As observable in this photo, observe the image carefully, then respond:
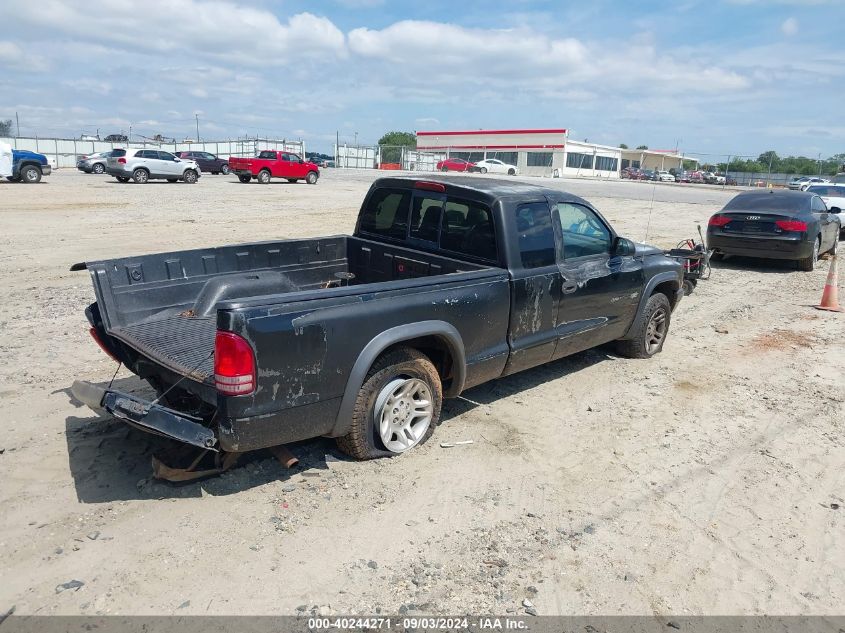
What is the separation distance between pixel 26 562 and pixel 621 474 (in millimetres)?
3575

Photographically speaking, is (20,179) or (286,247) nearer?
(286,247)

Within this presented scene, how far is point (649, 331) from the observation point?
681 cm

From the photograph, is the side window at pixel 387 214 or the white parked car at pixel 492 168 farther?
the white parked car at pixel 492 168

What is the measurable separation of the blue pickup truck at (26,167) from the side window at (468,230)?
1030 inches

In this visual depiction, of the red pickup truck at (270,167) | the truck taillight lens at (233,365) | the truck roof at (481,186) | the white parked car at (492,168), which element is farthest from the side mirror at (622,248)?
the white parked car at (492,168)

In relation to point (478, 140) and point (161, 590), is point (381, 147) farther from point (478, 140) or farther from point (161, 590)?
point (161, 590)

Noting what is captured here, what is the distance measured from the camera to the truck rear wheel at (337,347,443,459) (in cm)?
418

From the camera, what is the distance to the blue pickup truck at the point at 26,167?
25.4 m

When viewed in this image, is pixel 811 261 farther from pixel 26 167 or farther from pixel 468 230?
pixel 26 167

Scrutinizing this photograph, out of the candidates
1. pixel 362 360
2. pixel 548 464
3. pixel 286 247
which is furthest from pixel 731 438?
pixel 286 247

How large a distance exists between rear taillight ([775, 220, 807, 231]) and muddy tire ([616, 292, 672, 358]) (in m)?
6.67

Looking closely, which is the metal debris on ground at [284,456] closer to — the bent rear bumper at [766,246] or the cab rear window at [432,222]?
the cab rear window at [432,222]

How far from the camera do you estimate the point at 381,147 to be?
196 ft

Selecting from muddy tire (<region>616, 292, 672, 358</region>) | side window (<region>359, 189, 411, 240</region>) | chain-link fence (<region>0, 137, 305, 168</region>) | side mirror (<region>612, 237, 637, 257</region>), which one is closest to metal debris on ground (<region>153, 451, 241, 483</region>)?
side window (<region>359, 189, 411, 240</region>)
